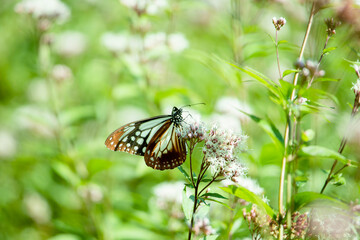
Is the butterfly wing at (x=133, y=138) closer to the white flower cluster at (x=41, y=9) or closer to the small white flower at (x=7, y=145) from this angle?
the white flower cluster at (x=41, y=9)

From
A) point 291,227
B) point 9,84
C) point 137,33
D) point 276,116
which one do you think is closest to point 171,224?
point 291,227

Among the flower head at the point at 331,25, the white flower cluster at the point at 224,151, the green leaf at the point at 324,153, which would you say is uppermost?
the flower head at the point at 331,25

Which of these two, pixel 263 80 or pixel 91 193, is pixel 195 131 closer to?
pixel 263 80

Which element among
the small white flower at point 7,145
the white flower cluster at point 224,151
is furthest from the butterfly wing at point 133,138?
the small white flower at point 7,145

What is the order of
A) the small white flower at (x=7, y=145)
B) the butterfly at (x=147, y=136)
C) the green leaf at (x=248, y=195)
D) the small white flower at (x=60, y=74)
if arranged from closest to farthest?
the green leaf at (x=248, y=195), the butterfly at (x=147, y=136), the small white flower at (x=60, y=74), the small white flower at (x=7, y=145)

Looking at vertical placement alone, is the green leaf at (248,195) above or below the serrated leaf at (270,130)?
below

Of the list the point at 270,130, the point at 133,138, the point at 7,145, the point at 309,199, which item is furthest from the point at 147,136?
the point at 7,145
